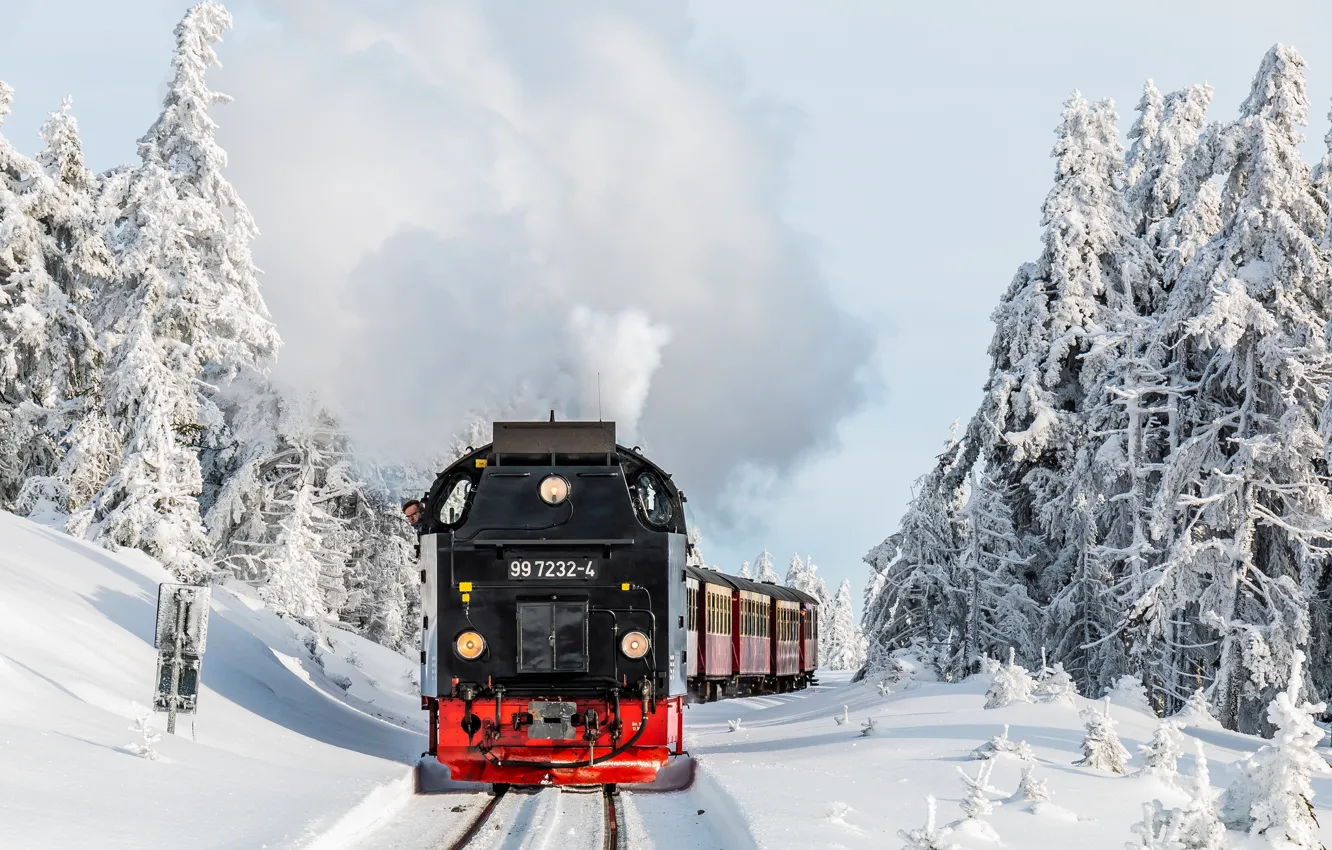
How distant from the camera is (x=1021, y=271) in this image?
36.2m

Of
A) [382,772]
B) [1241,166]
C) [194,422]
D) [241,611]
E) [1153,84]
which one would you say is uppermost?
[1153,84]

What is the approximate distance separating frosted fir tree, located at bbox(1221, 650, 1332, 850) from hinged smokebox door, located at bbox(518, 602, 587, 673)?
7679mm

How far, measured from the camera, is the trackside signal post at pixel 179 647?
51.0 ft

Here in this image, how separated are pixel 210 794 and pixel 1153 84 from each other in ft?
113

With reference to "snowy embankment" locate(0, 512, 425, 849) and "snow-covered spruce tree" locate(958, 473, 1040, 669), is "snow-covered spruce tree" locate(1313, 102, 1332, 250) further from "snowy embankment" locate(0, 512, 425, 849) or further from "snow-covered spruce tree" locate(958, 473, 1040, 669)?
"snowy embankment" locate(0, 512, 425, 849)

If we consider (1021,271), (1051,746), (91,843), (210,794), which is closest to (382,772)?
(210,794)

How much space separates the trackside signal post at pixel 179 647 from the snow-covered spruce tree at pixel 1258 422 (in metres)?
17.8

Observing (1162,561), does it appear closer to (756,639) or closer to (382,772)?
(756,639)

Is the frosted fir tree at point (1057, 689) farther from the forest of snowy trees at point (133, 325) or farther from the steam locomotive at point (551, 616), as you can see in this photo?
the forest of snowy trees at point (133, 325)

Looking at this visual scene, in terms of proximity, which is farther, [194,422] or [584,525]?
[194,422]

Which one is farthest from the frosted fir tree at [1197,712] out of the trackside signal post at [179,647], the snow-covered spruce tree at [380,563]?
the snow-covered spruce tree at [380,563]

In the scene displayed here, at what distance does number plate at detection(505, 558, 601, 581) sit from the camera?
15102 millimetres

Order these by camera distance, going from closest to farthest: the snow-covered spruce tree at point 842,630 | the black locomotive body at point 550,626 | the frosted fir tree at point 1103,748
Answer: the black locomotive body at point 550,626, the frosted fir tree at point 1103,748, the snow-covered spruce tree at point 842,630

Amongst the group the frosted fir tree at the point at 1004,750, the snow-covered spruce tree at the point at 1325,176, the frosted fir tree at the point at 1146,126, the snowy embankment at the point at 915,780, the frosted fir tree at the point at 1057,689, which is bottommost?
the snowy embankment at the point at 915,780
